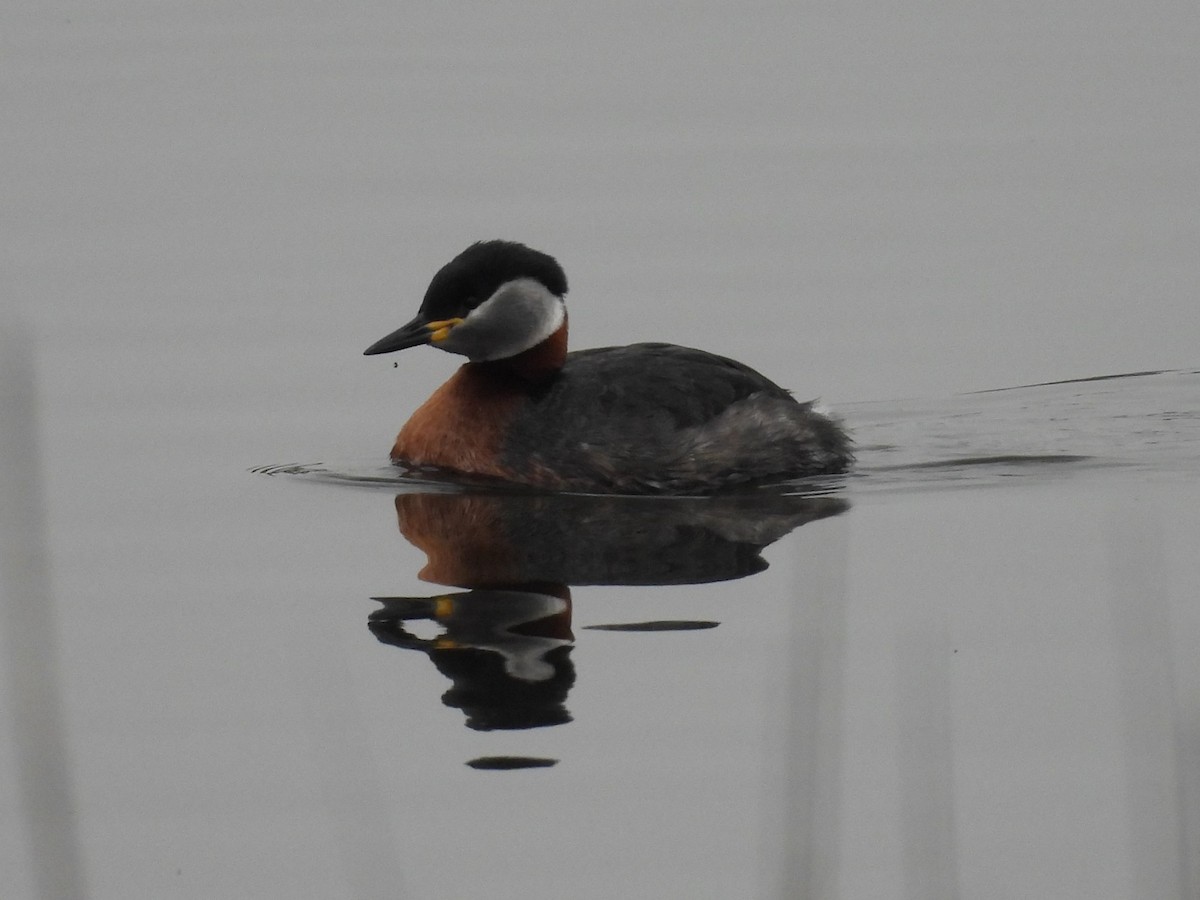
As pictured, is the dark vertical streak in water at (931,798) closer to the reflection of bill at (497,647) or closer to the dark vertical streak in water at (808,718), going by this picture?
the dark vertical streak in water at (808,718)

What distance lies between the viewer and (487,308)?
9680 millimetres

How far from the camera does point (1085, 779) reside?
19.6ft

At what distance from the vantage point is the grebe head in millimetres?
9695

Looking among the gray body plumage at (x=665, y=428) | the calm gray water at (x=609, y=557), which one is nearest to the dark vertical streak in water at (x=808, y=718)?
the calm gray water at (x=609, y=557)

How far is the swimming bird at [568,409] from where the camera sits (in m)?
9.34

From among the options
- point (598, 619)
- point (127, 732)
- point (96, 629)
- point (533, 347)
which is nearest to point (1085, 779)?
point (598, 619)

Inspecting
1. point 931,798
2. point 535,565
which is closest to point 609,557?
point 535,565

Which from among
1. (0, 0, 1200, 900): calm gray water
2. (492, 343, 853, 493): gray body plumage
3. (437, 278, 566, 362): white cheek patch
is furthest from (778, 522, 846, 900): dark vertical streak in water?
(437, 278, 566, 362): white cheek patch

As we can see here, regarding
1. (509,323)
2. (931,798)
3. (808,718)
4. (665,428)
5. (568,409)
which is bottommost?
(931,798)

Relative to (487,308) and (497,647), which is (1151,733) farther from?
(487,308)

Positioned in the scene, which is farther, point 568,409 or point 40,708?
point 568,409

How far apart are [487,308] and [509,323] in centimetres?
13

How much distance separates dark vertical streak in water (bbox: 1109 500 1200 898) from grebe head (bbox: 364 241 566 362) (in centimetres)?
285

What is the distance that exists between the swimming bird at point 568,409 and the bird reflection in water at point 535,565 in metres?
0.19
